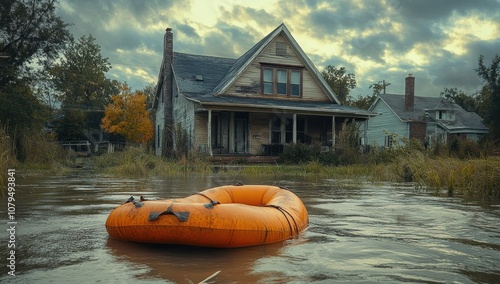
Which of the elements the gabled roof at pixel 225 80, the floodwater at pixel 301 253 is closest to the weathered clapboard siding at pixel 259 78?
the gabled roof at pixel 225 80

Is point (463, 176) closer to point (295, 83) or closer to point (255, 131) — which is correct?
point (255, 131)

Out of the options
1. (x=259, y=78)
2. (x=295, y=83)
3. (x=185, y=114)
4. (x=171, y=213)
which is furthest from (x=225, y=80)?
(x=171, y=213)

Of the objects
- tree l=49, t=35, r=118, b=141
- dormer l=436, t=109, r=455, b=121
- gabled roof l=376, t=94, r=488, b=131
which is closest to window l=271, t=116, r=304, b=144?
gabled roof l=376, t=94, r=488, b=131

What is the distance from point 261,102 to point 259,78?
2162 mm

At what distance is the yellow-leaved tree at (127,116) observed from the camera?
133 ft

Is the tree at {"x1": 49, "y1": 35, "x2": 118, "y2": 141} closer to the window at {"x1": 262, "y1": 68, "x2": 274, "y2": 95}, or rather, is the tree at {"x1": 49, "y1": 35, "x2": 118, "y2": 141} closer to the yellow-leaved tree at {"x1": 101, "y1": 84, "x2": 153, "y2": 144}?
the yellow-leaved tree at {"x1": 101, "y1": 84, "x2": 153, "y2": 144}

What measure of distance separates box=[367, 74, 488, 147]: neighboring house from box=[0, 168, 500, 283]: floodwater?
29.9 metres

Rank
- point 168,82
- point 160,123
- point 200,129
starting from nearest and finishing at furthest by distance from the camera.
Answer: point 200,129 < point 168,82 < point 160,123

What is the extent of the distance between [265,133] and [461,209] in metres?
15.9

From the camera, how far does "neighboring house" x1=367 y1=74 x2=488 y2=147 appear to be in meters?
35.4

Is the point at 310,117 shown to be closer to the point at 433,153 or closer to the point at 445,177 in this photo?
the point at 433,153

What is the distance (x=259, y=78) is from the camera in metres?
22.6

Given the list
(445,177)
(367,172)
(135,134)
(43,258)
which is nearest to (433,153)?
(367,172)

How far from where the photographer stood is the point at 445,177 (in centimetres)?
1028
